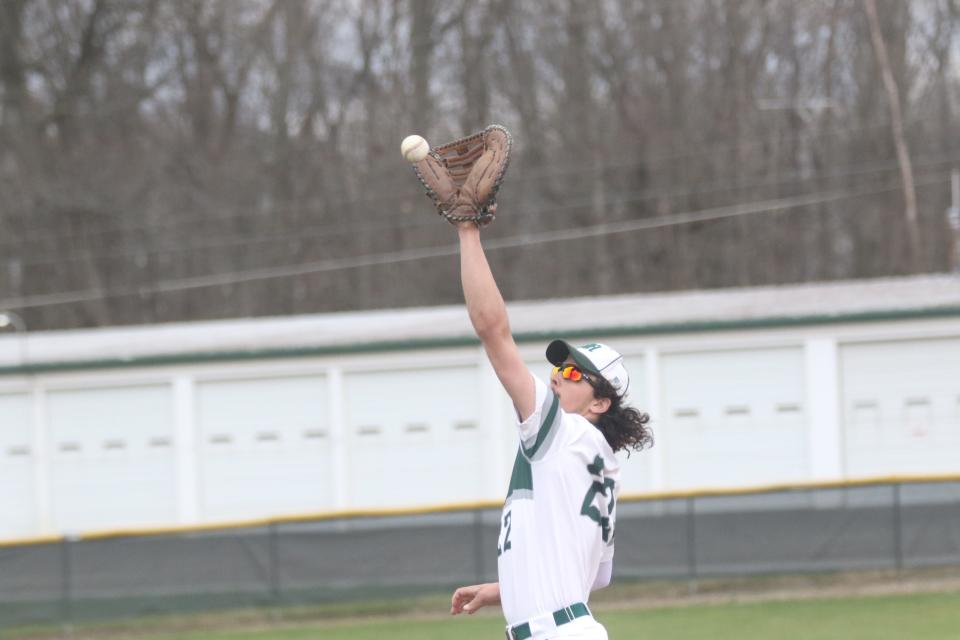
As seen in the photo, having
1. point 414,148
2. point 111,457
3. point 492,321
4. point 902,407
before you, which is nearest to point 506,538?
point 492,321

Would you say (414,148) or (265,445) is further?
(265,445)

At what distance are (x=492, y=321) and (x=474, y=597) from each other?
47.0 inches

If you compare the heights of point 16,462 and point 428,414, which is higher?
point 428,414

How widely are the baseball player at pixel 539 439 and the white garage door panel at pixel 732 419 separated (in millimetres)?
11850

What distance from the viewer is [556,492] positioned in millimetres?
3949

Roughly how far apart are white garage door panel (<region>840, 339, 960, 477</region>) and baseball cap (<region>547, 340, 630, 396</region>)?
12.0 metres

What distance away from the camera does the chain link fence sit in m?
13.8

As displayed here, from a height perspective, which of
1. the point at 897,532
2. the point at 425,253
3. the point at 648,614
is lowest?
the point at 648,614

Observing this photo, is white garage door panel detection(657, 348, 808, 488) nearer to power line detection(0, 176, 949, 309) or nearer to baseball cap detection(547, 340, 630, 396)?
baseball cap detection(547, 340, 630, 396)

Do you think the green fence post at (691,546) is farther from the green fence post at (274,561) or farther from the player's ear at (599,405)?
the player's ear at (599,405)

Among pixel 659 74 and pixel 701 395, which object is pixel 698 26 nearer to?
pixel 659 74

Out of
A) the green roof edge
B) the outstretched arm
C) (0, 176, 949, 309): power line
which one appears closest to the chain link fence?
the green roof edge

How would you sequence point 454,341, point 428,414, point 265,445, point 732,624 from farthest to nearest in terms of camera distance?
1. point 265,445
2. point 428,414
3. point 454,341
4. point 732,624

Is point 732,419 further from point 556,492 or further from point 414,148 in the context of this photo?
point 414,148
